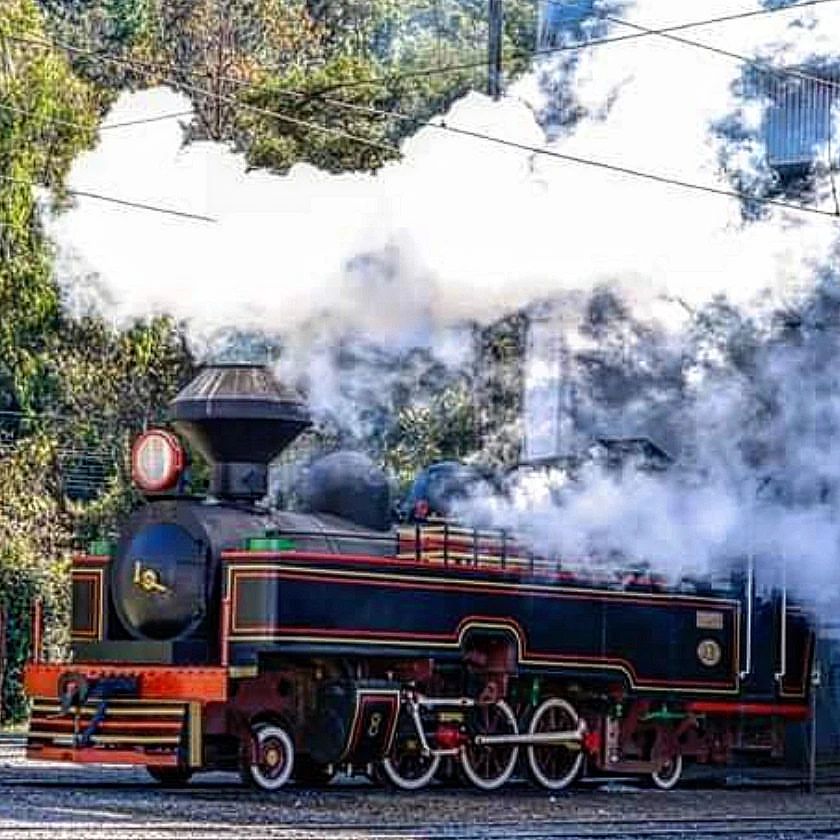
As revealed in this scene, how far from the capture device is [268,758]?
1883 centimetres

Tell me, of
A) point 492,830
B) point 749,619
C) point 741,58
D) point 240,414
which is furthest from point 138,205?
point 492,830

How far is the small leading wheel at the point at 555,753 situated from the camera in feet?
66.8

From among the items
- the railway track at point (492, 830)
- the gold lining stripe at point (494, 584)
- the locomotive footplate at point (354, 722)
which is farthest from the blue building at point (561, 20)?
the railway track at point (492, 830)

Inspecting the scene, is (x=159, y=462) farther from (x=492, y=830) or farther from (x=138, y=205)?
(x=492, y=830)

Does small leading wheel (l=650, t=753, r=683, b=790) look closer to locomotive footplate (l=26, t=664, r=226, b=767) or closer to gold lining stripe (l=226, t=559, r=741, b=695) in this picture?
gold lining stripe (l=226, t=559, r=741, b=695)

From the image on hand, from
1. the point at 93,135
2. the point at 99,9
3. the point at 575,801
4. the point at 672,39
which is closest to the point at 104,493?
the point at 93,135

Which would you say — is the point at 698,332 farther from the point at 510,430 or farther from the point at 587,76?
the point at 510,430

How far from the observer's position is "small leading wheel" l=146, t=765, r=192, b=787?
776 inches

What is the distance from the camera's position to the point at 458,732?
64.7 ft

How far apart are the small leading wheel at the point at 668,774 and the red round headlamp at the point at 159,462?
5.14 metres

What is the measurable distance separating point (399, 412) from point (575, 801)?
6324mm

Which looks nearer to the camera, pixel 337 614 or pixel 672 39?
pixel 337 614

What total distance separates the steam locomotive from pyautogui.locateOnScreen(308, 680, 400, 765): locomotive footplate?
0.02 m

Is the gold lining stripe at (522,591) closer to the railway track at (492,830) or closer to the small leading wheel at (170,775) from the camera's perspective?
the small leading wheel at (170,775)
